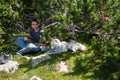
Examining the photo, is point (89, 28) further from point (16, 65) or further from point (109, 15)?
point (16, 65)

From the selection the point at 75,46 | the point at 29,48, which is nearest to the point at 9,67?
the point at 29,48

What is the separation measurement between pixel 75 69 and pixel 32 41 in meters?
3.04

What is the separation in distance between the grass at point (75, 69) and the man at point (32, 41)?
76cm

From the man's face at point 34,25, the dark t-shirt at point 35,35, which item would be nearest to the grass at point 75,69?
the dark t-shirt at point 35,35

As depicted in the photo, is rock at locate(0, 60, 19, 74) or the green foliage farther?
rock at locate(0, 60, 19, 74)

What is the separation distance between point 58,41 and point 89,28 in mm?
1471

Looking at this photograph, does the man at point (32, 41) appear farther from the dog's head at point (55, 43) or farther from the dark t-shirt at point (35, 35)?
the dog's head at point (55, 43)

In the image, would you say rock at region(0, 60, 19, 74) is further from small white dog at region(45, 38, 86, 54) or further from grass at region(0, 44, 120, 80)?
small white dog at region(45, 38, 86, 54)

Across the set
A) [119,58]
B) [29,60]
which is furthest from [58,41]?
[119,58]

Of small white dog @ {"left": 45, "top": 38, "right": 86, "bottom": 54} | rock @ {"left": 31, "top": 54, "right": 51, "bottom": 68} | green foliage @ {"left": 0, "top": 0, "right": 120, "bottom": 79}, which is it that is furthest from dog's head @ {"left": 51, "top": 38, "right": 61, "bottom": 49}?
rock @ {"left": 31, "top": 54, "right": 51, "bottom": 68}

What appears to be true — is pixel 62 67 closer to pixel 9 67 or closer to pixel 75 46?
pixel 75 46

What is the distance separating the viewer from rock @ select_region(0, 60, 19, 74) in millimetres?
11766

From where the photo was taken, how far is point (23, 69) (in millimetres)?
11734

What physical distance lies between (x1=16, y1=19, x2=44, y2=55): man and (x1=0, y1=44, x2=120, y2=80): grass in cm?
76
